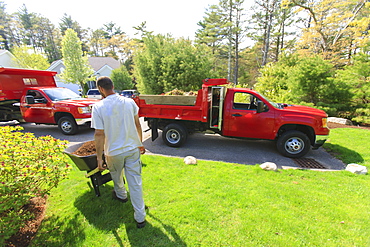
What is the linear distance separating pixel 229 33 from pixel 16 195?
29.9 metres

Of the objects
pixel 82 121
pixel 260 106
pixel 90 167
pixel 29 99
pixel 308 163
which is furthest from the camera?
pixel 29 99

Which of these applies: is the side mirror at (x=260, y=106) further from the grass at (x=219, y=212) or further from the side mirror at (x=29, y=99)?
the side mirror at (x=29, y=99)

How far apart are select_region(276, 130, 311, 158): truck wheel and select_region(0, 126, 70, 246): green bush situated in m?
5.42

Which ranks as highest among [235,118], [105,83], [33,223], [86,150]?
[105,83]

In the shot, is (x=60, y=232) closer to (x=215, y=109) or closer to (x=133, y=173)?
(x=133, y=173)

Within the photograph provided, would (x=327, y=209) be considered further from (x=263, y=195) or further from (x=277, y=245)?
(x=277, y=245)

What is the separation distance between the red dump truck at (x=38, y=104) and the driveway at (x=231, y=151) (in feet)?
2.37

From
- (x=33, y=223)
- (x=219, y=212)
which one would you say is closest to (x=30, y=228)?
(x=33, y=223)

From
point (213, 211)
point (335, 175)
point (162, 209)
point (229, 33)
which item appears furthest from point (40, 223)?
point (229, 33)

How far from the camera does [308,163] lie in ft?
16.2

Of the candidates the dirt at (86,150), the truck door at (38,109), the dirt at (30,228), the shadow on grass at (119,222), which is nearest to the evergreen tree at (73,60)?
the truck door at (38,109)

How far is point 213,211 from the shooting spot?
9.11 feet

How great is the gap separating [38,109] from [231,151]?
7905 millimetres

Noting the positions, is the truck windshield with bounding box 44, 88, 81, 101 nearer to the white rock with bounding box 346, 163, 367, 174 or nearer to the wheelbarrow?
the wheelbarrow
